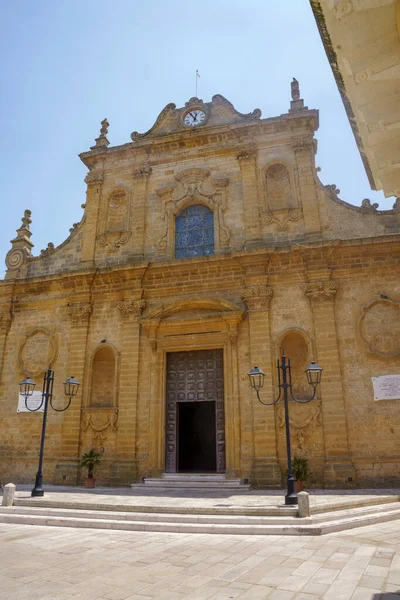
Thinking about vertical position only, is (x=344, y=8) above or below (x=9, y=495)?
above

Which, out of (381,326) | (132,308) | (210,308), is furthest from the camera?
(132,308)

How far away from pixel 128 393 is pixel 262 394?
14.2ft

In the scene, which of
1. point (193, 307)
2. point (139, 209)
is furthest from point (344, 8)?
point (139, 209)

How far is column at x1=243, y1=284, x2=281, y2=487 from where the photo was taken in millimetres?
11906

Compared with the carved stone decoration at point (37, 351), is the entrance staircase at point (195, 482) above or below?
below

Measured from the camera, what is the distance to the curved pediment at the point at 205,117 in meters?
16.3

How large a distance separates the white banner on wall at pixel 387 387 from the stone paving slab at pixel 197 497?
7.92 ft

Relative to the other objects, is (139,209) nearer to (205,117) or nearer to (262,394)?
(205,117)

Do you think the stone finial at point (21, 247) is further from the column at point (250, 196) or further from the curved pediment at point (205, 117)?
the column at point (250, 196)

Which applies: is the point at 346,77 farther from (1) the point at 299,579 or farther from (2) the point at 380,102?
(1) the point at 299,579

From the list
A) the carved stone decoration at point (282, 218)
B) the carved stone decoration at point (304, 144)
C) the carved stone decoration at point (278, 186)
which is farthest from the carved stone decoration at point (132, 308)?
the carved stone decoration at point (304, 144)

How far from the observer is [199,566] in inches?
218

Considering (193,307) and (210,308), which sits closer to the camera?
(210,308)

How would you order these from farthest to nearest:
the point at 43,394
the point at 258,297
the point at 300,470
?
the point at 258,297 → the point at 43,394 → the point at 300,470
